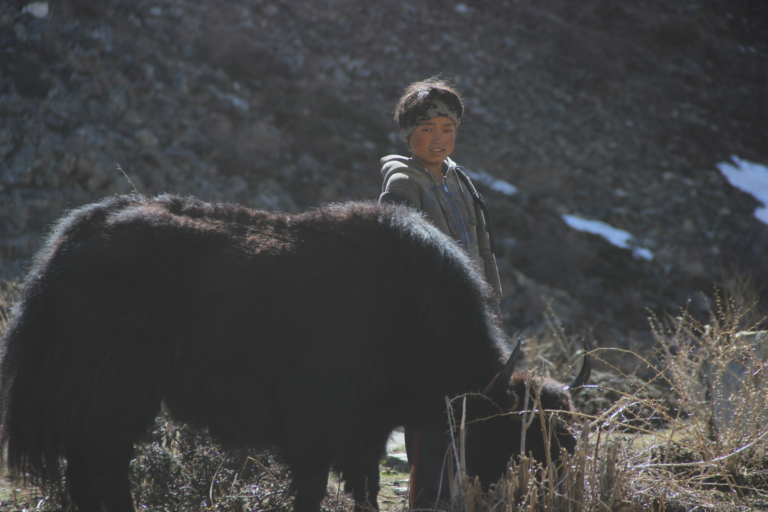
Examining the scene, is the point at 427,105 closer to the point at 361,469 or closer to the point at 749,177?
the point at 361,469

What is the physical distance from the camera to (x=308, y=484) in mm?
2945

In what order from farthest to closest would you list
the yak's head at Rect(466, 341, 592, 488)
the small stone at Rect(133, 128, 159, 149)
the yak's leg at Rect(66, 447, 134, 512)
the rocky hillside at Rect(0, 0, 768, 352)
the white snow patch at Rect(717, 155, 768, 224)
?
the white snow patch at Rect(717, 155, 768, 224)
the small stone at Rect(133, 128, 159, 149)
the rocky hillside at Rect(0, 0, 768, 352)
the yak's leg at Rect(66, 447, 134, 512)
the yak's head at Rect(466, 341, 592, 488)

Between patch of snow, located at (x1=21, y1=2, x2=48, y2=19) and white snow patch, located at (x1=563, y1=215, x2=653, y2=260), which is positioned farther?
white snow patch, located at (x1=563, y1=215, x2=653, y2=260)

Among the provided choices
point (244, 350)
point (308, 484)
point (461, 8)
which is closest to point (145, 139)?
point (244, 350)

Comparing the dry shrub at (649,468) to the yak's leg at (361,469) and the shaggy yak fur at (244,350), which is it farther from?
the yak's leg at (361,469)

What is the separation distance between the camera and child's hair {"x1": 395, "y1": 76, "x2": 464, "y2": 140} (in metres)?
3.47

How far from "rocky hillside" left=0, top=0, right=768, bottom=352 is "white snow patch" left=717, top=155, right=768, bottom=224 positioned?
0.36m

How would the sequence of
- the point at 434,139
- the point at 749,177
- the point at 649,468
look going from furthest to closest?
1. the point at 749,177
2. the point at 434,139
3. the point at 649,468

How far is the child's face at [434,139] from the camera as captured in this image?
351 cm

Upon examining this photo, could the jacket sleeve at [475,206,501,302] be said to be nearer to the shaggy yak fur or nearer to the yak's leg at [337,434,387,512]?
the shaggy yak fur

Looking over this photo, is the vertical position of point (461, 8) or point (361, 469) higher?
point (461, 8)

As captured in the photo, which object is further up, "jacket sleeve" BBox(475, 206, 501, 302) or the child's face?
the child's face

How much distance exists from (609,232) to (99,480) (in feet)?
39.6

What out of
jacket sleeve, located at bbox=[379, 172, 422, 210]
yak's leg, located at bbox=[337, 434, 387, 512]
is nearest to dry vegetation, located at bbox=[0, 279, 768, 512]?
yak's leg, located at bbox=[337, 434, 387, 512]
